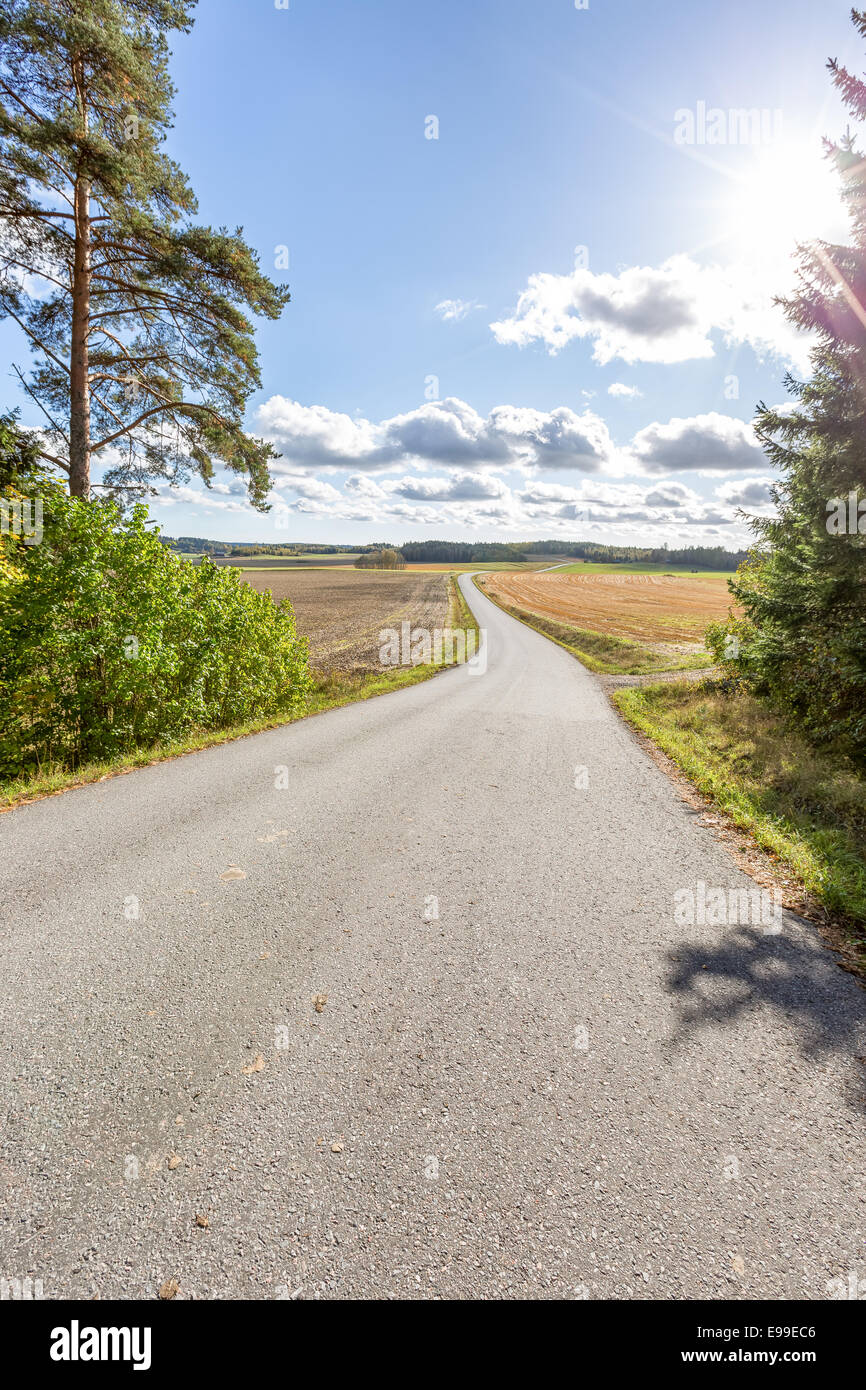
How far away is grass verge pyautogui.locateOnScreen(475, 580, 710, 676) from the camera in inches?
804

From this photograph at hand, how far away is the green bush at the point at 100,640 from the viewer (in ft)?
25.0

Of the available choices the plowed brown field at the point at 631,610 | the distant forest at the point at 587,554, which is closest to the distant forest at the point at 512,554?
the distant forest at the point at 587,554

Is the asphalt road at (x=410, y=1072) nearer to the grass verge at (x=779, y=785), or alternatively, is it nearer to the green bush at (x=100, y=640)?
the grass verge at (x=779, y=785)

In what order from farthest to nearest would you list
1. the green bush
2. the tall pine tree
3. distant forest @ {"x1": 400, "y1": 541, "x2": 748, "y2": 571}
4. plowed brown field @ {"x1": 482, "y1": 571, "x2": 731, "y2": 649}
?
distant forest @ {"x1": 400, "y1": 541, "x2": 748, "y2": 571} → plowed brown field @ {"x1": 482, "y1": 571, "x2": 731, "y2": 649} → the green bush → the tall pine tree

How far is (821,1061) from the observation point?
3184 mm

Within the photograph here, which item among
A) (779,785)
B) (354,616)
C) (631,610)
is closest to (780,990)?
(779,785)

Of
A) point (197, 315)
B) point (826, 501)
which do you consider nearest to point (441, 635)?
point (197, 315)

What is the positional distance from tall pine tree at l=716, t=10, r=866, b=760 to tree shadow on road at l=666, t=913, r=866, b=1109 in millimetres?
4441

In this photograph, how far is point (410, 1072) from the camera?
3006 mm

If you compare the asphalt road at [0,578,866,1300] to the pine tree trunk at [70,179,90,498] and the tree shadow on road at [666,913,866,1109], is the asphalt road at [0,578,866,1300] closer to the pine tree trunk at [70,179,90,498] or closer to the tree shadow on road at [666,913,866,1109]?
the tree shadow on road at [666,913,866,1109]

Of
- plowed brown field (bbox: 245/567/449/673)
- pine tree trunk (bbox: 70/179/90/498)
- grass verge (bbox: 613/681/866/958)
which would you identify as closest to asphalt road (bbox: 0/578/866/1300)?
grass verge (bbox: 613/681/866/958)

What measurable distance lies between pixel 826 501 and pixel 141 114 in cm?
1321
